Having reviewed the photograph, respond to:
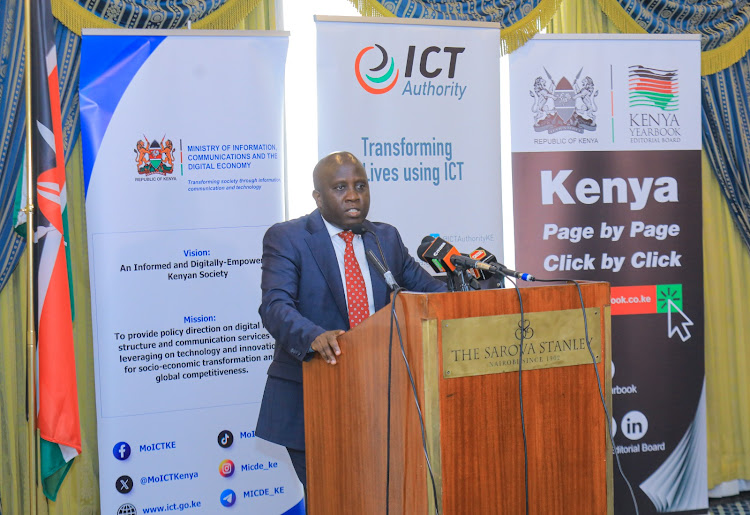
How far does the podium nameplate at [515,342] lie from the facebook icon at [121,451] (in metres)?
2.65

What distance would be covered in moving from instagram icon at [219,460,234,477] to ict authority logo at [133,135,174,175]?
156cm

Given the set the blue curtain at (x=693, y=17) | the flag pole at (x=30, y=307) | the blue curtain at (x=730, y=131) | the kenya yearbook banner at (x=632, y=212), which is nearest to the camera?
the flag pole at (x=30, y=307)

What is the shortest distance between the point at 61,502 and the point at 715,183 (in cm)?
453

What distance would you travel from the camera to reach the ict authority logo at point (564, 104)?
14.6 ft

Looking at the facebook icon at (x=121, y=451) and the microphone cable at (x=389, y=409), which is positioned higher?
the microphone cable at (x=389, y=409)

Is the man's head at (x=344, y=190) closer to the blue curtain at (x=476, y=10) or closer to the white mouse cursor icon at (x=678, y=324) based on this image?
the blue curtain at (x=476, y=10)

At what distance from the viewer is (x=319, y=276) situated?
8.81 feet

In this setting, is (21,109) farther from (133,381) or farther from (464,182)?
(464,182)

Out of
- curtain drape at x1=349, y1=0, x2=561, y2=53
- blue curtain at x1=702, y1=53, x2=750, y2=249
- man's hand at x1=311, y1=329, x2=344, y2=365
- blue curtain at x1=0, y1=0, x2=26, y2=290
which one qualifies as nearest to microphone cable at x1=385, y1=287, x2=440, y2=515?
man's hand at x1=311, y1=329, x2=344, y2=365

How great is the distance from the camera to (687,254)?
4.54 m

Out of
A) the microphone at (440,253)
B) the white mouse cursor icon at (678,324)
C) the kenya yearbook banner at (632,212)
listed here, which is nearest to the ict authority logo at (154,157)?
the kenya yearbook banner at (632,212)

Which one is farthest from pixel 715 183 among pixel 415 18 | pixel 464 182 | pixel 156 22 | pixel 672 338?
pixel 156 22

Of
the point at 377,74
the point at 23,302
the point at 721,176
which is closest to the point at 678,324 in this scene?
the point at 721,176

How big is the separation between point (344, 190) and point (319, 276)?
12.4 inches
